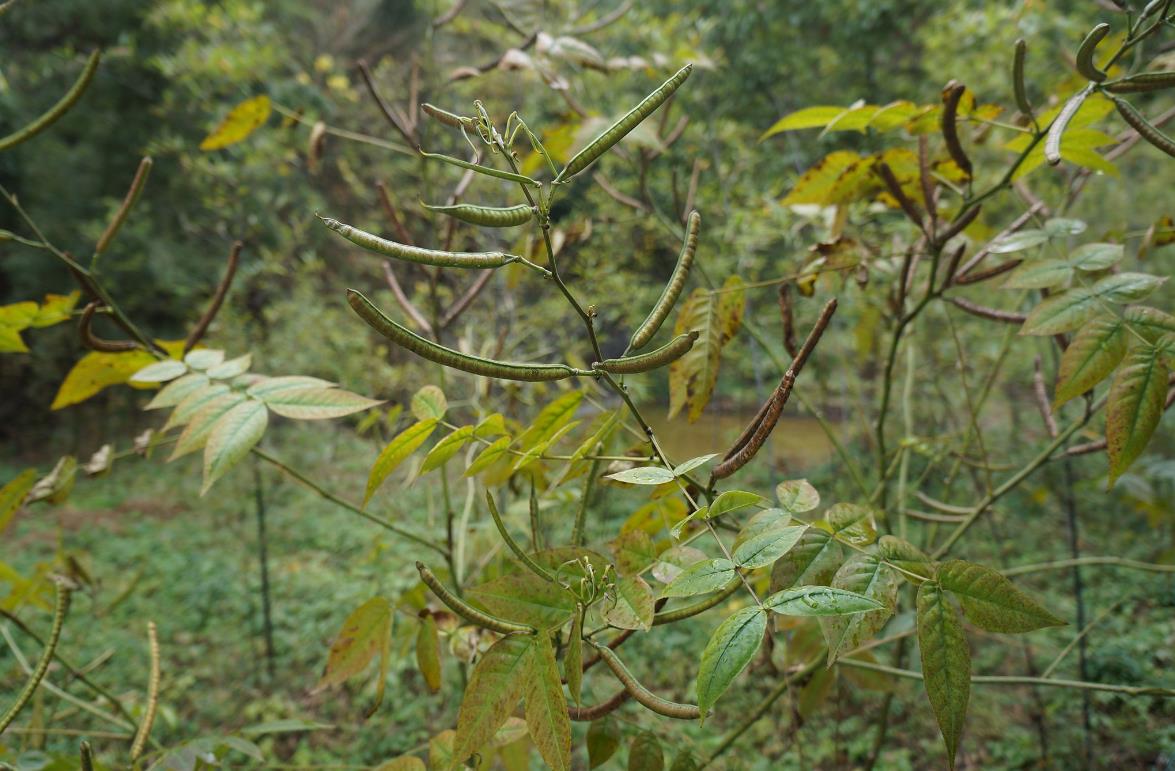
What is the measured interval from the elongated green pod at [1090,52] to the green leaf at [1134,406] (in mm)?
199

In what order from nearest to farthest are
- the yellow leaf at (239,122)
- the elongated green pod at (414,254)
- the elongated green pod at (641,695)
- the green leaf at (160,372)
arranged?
the elongated green pod at (414,254)
the elongated green pod at (641,695)
the green leaf at (160,372)
the yellow leaf at (239,122)

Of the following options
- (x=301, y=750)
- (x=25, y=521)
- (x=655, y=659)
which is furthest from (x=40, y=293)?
(x=655, y=659)

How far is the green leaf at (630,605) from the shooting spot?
1.17 ft

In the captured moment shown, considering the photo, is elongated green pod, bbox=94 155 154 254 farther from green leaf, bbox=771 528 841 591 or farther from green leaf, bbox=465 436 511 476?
green leaf, bbox=771 528 841 591

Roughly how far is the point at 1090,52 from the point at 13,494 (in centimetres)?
100

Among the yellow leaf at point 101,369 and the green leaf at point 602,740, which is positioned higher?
the yellow leaf at point 101,369

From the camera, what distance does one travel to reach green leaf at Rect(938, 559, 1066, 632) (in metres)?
0.34

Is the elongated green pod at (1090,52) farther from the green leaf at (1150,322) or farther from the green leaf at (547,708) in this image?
the green leaf at (547,708)

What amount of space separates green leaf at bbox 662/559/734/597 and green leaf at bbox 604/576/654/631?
20 millimetres

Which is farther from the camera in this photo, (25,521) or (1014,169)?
(25,521)

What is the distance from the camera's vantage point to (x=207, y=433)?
54cm

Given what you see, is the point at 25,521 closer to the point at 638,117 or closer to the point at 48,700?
the point at 48,700

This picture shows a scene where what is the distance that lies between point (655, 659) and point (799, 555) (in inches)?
93.4

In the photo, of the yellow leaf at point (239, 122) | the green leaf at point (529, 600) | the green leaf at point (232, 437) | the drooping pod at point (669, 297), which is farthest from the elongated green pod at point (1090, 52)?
the yellow leaf at point (239, 122)
